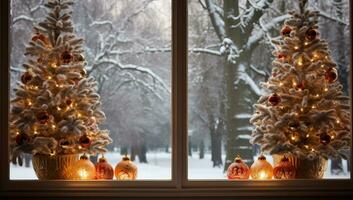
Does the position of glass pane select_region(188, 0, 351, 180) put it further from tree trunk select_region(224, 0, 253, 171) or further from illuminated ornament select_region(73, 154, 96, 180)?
illuminated ornament select_region(73, 154, 96, 180)

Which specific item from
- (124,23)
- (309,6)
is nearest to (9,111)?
(124,23)

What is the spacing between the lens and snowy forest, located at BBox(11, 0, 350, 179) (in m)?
4.51

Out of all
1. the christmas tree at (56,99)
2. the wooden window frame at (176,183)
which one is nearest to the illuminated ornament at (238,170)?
the wooden window frame at (176,183)

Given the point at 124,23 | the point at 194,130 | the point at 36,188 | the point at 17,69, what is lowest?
the point at 36,188

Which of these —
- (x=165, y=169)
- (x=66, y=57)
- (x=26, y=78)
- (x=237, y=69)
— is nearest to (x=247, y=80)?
(x=237, y=69)

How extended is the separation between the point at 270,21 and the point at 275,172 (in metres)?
1.15

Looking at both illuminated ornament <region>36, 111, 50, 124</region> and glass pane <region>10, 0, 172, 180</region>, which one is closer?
illuminated ornament <region>36, 111, 50, 124</region>

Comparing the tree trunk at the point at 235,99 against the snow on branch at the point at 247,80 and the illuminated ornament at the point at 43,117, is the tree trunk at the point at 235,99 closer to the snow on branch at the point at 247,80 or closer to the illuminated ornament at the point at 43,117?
the snow on branch at the point at 247,80

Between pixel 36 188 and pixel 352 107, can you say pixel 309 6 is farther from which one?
pixel 36 188

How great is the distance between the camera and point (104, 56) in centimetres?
451

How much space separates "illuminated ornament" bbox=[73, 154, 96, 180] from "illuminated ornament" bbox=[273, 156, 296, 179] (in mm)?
1381

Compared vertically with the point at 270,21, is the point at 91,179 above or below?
below

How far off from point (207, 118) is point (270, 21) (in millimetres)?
890

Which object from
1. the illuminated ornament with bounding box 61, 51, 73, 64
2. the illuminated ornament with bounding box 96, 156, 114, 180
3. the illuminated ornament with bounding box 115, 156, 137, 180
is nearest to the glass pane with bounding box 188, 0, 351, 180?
the illuminated ornament with bounding box 115, 156, 137, 180
